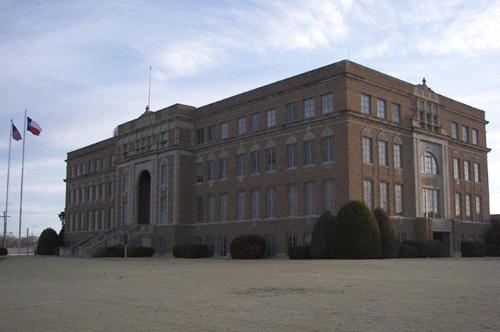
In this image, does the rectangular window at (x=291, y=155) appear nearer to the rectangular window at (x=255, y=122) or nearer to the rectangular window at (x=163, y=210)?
the rectangular window at (x=255, y=122)

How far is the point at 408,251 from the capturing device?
1709 inches

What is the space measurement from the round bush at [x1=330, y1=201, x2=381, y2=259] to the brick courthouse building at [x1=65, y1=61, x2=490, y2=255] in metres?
3.35

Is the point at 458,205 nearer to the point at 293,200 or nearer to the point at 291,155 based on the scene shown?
the point at 293,200

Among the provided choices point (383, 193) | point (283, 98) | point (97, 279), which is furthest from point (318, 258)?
point (97, 279)

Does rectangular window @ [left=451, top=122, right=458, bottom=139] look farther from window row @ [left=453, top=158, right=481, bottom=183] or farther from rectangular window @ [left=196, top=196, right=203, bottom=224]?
rectangular window @ [left=196, top=196, right=203, bottom=224]

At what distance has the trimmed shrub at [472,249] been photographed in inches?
1975

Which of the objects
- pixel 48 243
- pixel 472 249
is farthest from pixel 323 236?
pixel 48 243

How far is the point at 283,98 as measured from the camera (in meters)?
49.2

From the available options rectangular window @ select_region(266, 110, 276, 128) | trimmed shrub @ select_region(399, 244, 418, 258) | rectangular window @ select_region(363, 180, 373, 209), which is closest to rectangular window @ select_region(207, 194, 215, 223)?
rectangular window @ select_region(266, 110, 276, 128)

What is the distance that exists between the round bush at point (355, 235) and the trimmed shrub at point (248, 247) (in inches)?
301

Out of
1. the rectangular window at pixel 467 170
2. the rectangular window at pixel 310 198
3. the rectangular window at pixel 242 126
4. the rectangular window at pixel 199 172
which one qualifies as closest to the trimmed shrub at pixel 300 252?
the rectangular window at pixel 310 198

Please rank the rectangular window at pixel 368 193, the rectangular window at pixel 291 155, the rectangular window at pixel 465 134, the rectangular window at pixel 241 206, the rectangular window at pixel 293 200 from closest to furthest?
1. the rectangular window at pixel 368 193
2. the rectangular window at pixel 293 200
3. the rectangular window at pixel 291 155
4. the rectangular window at pixel 241 206
5. the rectangular window at pixel 465 134

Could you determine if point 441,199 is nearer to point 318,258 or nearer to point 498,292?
point 318,258

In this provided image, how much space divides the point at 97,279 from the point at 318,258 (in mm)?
19867
